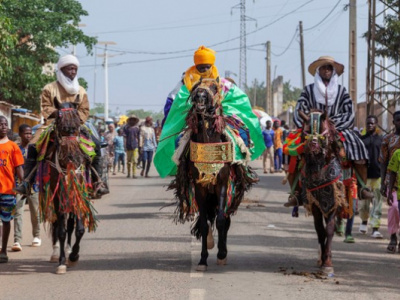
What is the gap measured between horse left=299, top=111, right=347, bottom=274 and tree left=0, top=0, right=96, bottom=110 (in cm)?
2040

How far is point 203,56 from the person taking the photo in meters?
12.8

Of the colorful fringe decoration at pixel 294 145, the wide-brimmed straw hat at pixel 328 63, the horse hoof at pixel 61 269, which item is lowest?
the horse hoof at pixel 61 269

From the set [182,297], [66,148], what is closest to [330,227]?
[182,297]

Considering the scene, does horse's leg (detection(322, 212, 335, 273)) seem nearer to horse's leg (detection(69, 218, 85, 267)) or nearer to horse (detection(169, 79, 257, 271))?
horse (detection(169, 79, 257, 271))

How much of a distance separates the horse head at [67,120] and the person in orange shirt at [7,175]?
5.37ft

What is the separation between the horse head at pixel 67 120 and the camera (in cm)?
1144

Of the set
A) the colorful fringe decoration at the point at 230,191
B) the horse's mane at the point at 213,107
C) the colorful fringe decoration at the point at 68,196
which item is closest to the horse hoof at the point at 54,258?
the colorful fringe decoration at the point at 68,196

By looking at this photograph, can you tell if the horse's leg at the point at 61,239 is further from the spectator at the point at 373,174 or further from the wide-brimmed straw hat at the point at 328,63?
the spectator at the point at 373,174

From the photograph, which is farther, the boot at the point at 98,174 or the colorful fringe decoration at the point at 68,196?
the boot at the point at 98,174

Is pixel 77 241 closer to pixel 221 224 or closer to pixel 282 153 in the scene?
pixel 221 224

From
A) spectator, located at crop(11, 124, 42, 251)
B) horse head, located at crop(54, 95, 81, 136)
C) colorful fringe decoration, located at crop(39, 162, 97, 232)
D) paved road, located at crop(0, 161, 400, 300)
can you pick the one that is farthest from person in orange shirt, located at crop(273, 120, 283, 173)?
horse head, located at crop(54, 95, 81, 136)

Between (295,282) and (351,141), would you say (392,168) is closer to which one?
(351,141)

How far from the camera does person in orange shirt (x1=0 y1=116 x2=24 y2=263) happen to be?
42.2 feet

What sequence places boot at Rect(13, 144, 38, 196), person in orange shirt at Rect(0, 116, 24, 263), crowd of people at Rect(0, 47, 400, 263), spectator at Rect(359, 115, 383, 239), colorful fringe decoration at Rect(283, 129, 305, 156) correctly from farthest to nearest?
spectator at Rect(359, 115, 383, 239) < person in orange shirt at Rect(0, 116, 24, 263) < crowd of people at Rect(0, 47, 400, 263) < boot at Rect(13, 144, 38, 196) < colorful fringe decoration at Rect(283, 129, 305, 156)
